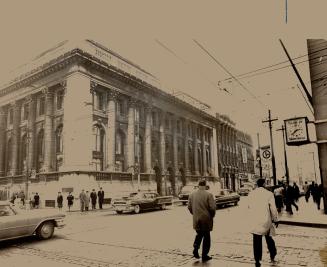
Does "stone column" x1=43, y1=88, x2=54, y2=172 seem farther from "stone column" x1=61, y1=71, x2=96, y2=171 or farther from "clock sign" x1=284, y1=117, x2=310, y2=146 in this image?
"clock sign" x1=284, y1=117, x2=310, y2=146

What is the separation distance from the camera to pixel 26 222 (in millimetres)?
10219

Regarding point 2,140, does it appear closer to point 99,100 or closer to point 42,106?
point 42,106

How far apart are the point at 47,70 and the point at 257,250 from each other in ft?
102

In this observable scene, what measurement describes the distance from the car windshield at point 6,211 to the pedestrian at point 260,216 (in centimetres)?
749

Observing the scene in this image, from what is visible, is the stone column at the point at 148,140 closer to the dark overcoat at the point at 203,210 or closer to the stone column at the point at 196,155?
the stone column at the point at 196,155

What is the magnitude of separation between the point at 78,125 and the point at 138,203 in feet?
39.1

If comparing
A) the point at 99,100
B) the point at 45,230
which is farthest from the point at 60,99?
the point at 45,230

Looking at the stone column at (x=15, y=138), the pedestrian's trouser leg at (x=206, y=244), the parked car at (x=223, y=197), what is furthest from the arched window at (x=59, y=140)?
the pedestrian's trouser leg at (x=206, y=244)

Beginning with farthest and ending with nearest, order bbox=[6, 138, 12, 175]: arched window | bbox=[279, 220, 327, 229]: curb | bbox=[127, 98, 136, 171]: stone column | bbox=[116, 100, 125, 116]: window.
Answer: bbox=[6, 138, 12, 175]: arched window, bbox=[116, 100, 125, 116]: window, bbox=[127, 98, 136, 171]: stone column, bbox=[279, 220, 327, 229]: curb

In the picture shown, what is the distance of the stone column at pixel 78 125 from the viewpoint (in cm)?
2930

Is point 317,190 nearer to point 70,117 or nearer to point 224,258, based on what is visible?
point 224,258

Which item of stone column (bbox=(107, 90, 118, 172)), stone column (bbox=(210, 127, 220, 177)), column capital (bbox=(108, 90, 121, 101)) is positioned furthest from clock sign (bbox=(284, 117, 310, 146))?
→ stone column (bbox=(210, 127, 220, 177))

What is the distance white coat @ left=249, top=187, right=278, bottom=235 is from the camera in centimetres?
636

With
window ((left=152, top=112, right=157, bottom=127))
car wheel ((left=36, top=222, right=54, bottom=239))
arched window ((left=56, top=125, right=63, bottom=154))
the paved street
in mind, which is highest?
window ((left=152, top=112, right=157, bottom=127))
